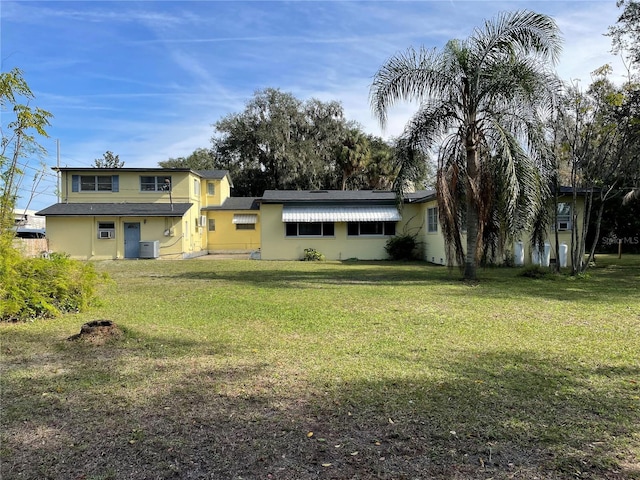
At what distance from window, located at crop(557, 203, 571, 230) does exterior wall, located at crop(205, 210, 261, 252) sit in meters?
18.7

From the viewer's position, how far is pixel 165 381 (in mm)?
4582

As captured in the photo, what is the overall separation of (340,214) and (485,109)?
1172cm

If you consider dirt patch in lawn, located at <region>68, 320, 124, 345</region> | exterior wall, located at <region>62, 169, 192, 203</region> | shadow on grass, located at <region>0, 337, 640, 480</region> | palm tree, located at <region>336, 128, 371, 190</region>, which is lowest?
shadow on grass, located at <region>0, 337, 640, 480</region>

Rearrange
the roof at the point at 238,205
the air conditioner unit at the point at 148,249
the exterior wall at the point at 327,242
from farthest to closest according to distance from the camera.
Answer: the roof at the point at 238,205 < the air conditioner unit at the point at 148,249 < the exterior wall at the point at 327,242

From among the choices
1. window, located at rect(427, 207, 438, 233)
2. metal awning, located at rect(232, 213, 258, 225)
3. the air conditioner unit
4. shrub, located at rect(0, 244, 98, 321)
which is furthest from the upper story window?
shrub, located at rect(0, 244, 98, 321)

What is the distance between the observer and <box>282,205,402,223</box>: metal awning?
23297 millimetres

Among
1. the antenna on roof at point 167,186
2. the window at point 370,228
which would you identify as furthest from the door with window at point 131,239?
the window at point 370,228

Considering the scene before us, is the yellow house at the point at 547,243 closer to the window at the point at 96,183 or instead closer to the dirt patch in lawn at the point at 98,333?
the dirt patch in lawn at the point at 98,333

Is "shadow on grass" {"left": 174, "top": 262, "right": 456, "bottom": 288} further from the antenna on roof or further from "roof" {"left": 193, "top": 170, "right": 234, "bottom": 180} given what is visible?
"roof" {"left": 193, "top": 170, "right": 234, "bottom": 180}

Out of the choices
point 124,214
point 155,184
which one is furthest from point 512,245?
point 155,184

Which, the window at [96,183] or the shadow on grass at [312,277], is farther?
the window at [96,183]

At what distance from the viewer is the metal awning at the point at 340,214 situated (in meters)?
23.3

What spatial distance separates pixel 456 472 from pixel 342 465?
75cm

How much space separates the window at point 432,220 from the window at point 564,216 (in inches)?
202
